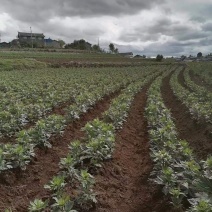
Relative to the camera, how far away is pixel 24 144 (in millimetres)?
5992

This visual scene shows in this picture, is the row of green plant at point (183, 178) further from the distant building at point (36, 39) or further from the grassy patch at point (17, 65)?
the distant building at point (36, 39)

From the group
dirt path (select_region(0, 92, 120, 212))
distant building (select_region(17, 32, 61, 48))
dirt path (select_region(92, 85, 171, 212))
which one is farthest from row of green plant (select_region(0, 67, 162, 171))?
distant building (select_region(17, 32, 61, 48))

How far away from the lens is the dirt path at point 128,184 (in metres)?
4.83

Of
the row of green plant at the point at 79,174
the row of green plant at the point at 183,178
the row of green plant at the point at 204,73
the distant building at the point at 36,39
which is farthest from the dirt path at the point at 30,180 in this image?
the distant building at the point at 36,39

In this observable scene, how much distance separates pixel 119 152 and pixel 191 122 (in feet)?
14.0

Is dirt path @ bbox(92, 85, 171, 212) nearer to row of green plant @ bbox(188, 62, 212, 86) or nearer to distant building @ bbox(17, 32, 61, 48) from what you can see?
row of green plant @ bbox(188, 62, 212, 86)

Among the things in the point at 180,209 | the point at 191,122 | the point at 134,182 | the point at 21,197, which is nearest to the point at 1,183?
the point at 21,197

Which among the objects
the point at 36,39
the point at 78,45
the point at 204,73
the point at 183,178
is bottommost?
the point at 204,73

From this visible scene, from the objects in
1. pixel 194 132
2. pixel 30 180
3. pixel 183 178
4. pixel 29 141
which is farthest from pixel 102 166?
pixel 194 132

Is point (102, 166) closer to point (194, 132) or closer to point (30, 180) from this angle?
point (30, 180)

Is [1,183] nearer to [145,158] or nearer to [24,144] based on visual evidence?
[24,144]

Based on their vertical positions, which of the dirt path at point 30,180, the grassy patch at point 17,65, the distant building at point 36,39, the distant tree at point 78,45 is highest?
the distant building at point 36,39

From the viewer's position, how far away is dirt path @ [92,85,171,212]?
4.83 metres

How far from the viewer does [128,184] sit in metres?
5.81
